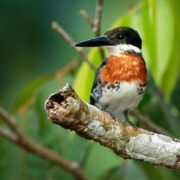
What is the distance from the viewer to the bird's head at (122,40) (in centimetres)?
207

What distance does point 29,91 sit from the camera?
259 centimetres

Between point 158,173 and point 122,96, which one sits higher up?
point 122,96

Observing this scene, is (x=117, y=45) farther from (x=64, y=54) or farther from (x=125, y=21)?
(x=64, y=54)

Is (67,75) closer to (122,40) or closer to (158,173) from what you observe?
(122,40)

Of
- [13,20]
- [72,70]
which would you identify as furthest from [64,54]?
[72,70]

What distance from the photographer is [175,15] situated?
187cm

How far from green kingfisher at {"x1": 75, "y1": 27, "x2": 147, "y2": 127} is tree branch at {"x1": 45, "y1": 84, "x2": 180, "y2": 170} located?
320 mm

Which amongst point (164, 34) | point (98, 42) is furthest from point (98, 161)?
point (164, 34)

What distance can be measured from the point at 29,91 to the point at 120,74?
0.70 meters

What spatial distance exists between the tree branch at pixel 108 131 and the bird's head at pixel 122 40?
492 mm

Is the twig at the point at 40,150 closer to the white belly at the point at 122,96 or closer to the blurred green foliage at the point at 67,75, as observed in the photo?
the blurred green foliage at the point at 67,75

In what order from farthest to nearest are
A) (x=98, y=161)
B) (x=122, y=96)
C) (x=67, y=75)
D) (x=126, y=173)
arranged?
(x=98, y=161) < (x=126, y=173) < (x=67, y=75) < (x=122, y=96)

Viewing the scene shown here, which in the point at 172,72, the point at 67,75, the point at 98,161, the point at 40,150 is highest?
the point at 172,72

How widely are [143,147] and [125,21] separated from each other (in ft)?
1.77
